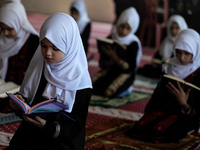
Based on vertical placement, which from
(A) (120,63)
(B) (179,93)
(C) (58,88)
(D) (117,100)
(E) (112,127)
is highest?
(C) (58,88)

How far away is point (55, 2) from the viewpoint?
10617mm

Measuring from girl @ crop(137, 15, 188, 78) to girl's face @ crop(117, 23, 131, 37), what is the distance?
918 millimetres

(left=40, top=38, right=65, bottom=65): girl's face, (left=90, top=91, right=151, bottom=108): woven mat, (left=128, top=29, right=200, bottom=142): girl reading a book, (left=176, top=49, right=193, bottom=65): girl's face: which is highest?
(left=40, top=38, right=65, bottom=65): girl's face

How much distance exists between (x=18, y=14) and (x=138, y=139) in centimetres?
154

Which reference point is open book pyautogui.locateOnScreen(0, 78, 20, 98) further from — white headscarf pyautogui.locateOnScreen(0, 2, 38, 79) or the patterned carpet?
white headscarf pyautogui.locateOnScreen(0, 2, 38, 79)

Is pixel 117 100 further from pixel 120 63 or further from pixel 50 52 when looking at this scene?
pixel 50 52

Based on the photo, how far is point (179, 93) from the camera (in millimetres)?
2658

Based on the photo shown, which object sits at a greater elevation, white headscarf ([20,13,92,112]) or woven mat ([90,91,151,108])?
white headscarf ([20,13,92,112])

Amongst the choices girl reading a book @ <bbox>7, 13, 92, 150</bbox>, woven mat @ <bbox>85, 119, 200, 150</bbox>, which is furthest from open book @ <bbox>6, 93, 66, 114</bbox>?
woven mat @ <bbox>85, 119, 200, 150</bbox>

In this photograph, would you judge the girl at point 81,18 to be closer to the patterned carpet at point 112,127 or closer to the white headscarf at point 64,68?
the patterned carpet at point 112,127

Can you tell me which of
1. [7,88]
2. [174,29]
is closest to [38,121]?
[7,88]

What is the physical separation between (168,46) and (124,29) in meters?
1.34

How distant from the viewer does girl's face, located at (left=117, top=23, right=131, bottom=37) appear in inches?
163

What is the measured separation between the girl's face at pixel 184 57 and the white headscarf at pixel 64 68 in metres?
1.19
